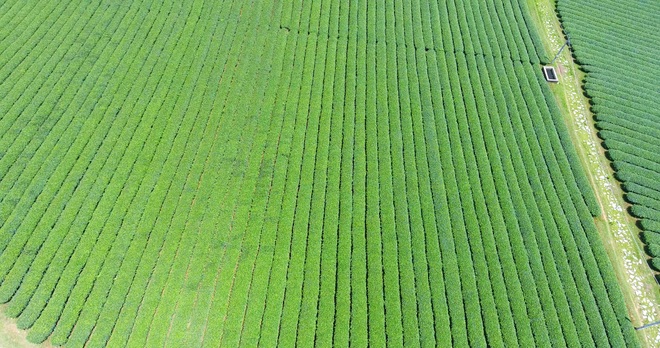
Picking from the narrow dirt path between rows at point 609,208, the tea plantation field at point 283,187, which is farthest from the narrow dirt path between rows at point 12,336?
the narrow dirt path between rows at point 609,208

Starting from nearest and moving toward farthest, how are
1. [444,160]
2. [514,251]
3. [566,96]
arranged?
[514,251], [444,160], [566,96]

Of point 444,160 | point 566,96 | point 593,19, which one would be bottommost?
point 444,160

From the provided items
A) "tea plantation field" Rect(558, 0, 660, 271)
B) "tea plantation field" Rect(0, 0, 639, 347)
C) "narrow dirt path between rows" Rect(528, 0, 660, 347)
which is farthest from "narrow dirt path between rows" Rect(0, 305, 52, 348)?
"tea plantation field" Rect(558, 0, 660, 271)

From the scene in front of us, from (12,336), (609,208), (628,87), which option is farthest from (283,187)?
(628,87)

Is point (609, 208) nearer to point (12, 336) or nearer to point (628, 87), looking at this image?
point (628, 87)

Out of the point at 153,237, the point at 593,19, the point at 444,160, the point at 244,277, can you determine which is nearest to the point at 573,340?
the point at 444,160

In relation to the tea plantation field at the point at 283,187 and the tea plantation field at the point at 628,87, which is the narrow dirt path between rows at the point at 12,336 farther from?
the tea plantation field at the point at 628,87

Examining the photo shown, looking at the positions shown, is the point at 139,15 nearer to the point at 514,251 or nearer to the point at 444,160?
the point at 444,160
